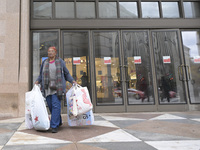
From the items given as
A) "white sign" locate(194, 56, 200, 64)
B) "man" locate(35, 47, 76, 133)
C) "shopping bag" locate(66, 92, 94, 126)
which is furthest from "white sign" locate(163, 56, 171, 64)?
"man" locate(35, 47, 76, 133)

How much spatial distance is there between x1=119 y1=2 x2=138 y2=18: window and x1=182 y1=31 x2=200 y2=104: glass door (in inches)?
78.7

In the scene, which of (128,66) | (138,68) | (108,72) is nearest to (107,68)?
(108,72)

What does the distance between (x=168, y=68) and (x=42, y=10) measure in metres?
5.03

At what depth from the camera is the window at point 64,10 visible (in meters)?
5.52

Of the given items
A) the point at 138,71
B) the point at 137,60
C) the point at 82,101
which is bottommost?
the point at 82,101

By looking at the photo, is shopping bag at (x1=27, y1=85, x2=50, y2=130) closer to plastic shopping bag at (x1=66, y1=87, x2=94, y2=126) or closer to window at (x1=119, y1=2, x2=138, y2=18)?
plastic shopping bag at (x1=66, y1=87, x2=94, y2=126)

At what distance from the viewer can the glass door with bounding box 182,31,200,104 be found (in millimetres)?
5348

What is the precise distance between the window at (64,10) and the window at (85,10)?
0.25 metres

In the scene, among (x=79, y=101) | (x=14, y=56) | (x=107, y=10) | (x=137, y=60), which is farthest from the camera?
(x=107, y=10)

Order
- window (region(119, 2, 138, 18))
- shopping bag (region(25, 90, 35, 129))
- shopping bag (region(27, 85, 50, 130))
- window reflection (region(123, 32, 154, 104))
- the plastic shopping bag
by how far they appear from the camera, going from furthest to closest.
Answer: window (region(119, 2, 138, 18)), window reflection (region(123, 32, 154, 104)), the plastic shopping bag, shopping bag (region(25, 90, 35, 129)), shopping bag (region(27, 85, 50, 130))

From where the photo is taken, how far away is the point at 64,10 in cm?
555

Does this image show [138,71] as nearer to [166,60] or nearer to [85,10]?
[166,60]

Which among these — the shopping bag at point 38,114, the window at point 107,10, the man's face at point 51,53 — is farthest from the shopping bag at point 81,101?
the window at point 107,10

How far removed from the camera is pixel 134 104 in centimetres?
521
